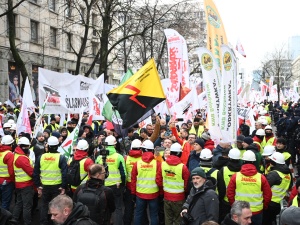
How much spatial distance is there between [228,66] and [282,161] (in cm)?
207

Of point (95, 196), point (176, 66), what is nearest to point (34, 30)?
point (176, 66)

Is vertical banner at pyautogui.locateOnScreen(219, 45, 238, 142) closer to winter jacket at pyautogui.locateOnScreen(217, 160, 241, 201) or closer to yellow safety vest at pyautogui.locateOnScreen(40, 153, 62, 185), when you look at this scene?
winter jacket at pyautogui.locateOnScreen(217, 160, 241, 201)

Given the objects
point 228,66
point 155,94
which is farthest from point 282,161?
point 155,94

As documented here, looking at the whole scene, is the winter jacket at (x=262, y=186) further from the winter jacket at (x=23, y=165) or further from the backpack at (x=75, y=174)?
the winter jacket at (x=23, y=165)

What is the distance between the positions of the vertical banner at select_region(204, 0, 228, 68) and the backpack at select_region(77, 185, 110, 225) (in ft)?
17.7

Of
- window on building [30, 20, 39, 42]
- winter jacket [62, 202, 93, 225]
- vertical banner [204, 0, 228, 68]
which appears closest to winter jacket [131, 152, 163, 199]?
winter jacket [62, 202, 93, 225]

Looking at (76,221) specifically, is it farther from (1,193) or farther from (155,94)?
(1,193)

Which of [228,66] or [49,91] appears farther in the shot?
[49,91]

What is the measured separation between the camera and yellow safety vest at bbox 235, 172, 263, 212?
5.82 meters

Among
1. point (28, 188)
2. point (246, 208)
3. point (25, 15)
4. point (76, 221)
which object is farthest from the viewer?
point (25, 15)

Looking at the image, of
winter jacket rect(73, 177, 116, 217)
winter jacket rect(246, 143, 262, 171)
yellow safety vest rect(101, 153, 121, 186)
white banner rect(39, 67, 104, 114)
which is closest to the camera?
winter jacket rect(73, 177, 116, 217)

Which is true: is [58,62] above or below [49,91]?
above

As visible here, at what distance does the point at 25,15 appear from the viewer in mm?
27578

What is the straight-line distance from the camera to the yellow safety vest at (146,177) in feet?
23.0
